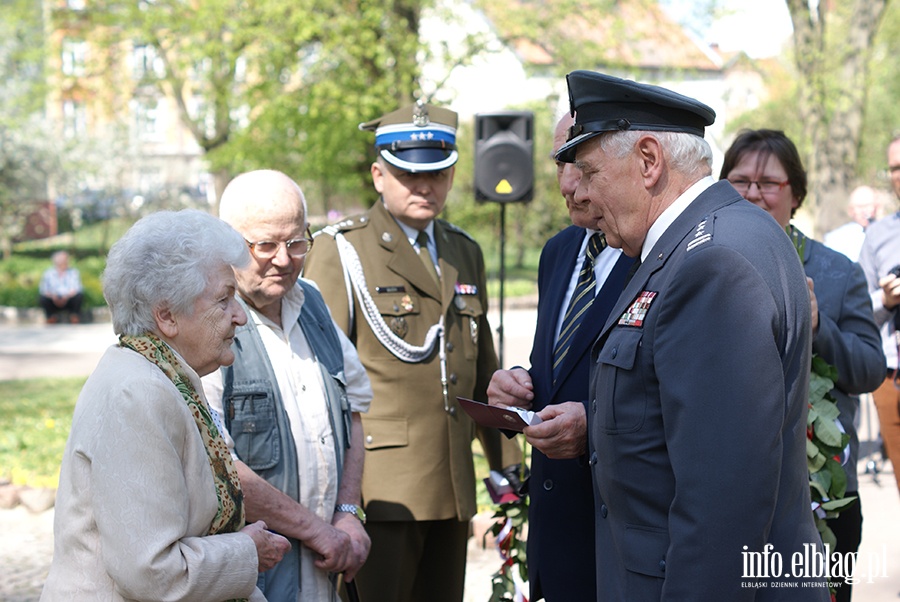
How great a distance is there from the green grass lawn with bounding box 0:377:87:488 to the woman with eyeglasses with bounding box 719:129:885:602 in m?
5.78

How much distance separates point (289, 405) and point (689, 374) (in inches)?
57.0

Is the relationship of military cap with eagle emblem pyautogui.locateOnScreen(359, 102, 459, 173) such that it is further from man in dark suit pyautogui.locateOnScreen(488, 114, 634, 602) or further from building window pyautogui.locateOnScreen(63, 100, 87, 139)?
building window pyautogui.locateOnScreen(63, 100, 87, 139)

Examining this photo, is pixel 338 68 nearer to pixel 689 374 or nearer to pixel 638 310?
pixel 638 310

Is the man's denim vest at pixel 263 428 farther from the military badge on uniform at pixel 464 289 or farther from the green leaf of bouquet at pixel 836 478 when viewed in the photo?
the green leaf of bouquet at pixel 836 478

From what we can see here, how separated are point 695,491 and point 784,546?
313 millimetres

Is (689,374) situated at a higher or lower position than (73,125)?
lower

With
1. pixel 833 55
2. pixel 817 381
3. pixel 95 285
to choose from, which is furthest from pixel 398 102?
pixel 817 381

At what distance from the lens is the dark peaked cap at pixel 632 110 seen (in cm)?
223

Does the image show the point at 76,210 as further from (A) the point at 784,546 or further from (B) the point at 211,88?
(A) the point at 784,546

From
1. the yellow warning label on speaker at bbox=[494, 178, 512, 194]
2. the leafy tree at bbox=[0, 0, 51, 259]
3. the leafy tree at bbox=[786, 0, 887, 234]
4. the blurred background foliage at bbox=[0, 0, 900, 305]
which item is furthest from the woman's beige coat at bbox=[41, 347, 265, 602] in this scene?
the leafy tree at bbox=[0, 0, 51, 259]

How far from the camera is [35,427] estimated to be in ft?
31.6

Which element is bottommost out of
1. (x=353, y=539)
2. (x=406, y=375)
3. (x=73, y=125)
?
(x=353, y=539)

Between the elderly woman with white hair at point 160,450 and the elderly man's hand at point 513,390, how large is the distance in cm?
102

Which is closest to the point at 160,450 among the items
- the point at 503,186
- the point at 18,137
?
the point at 503,186
